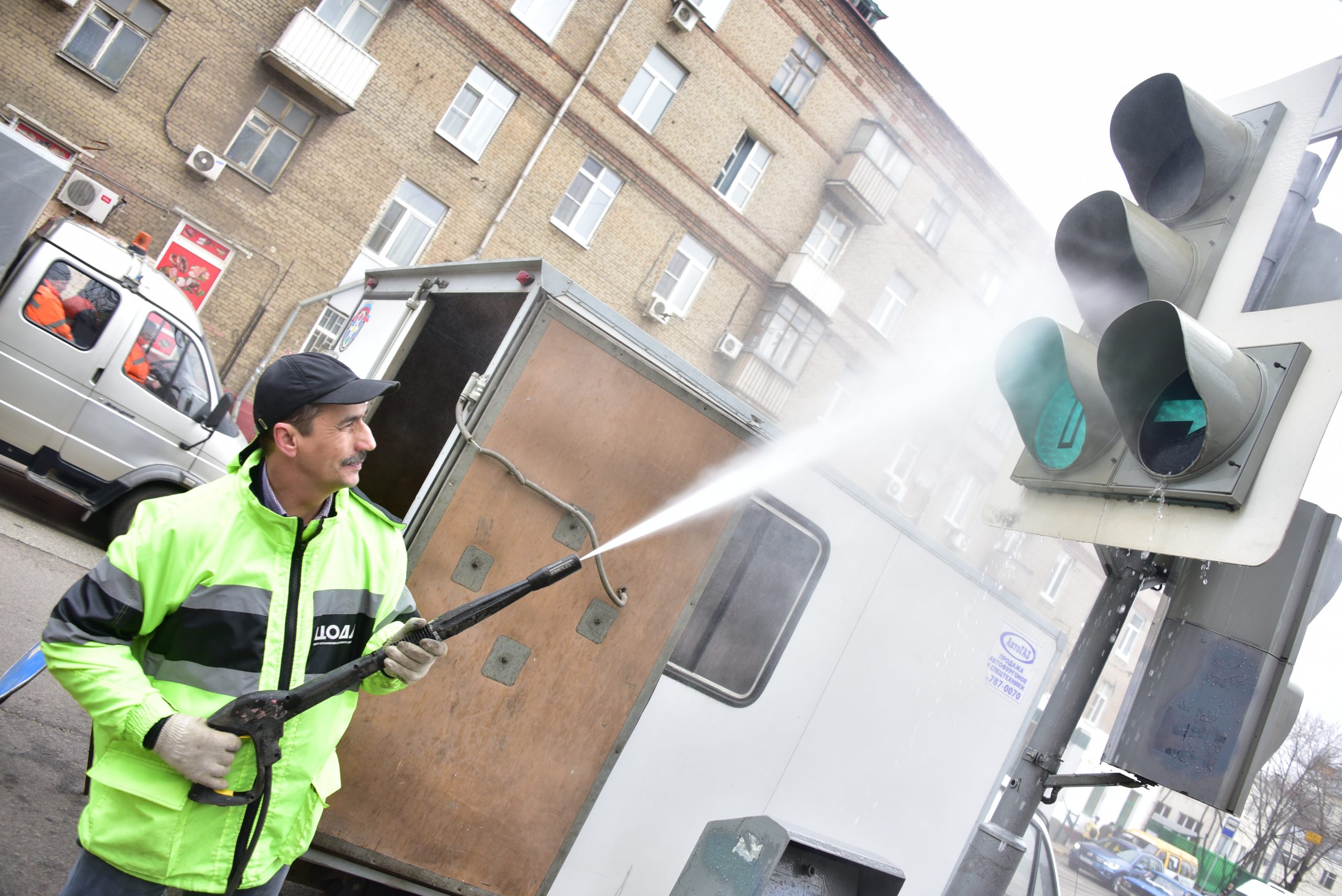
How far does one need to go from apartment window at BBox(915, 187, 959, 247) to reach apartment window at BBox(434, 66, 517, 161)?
12641mm

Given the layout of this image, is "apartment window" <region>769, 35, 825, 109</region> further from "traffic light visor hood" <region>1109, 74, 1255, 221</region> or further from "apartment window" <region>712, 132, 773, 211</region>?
"traffic light visor hood" <region>1109, 74, 1255, 221</region>

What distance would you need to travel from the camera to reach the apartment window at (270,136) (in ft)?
48.6

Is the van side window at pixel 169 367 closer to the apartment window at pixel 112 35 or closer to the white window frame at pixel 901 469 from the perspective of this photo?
the apartment window at pixel 112 35

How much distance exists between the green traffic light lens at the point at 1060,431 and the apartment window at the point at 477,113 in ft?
51.4

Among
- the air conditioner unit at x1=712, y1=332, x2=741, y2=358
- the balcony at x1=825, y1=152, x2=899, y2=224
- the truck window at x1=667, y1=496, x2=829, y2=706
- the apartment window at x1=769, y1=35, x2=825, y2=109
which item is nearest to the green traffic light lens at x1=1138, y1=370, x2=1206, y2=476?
the truck window at x1=667, y1=496, x2=829, y2=706

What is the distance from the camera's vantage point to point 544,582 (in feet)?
7.86

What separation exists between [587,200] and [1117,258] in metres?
16.3

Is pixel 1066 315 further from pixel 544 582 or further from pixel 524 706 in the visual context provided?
pixel 544 582

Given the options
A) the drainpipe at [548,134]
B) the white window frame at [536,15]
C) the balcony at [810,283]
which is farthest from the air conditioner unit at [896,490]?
the white window frame at [536,15]

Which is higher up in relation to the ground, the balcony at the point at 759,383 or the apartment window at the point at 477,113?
the apartment window at the point at 477,113

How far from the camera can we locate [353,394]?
236cm

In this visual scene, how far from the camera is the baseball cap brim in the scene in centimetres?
233

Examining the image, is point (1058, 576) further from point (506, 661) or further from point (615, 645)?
point (506, 661)

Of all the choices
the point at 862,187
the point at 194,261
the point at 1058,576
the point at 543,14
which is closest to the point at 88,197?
the point at 194,261
